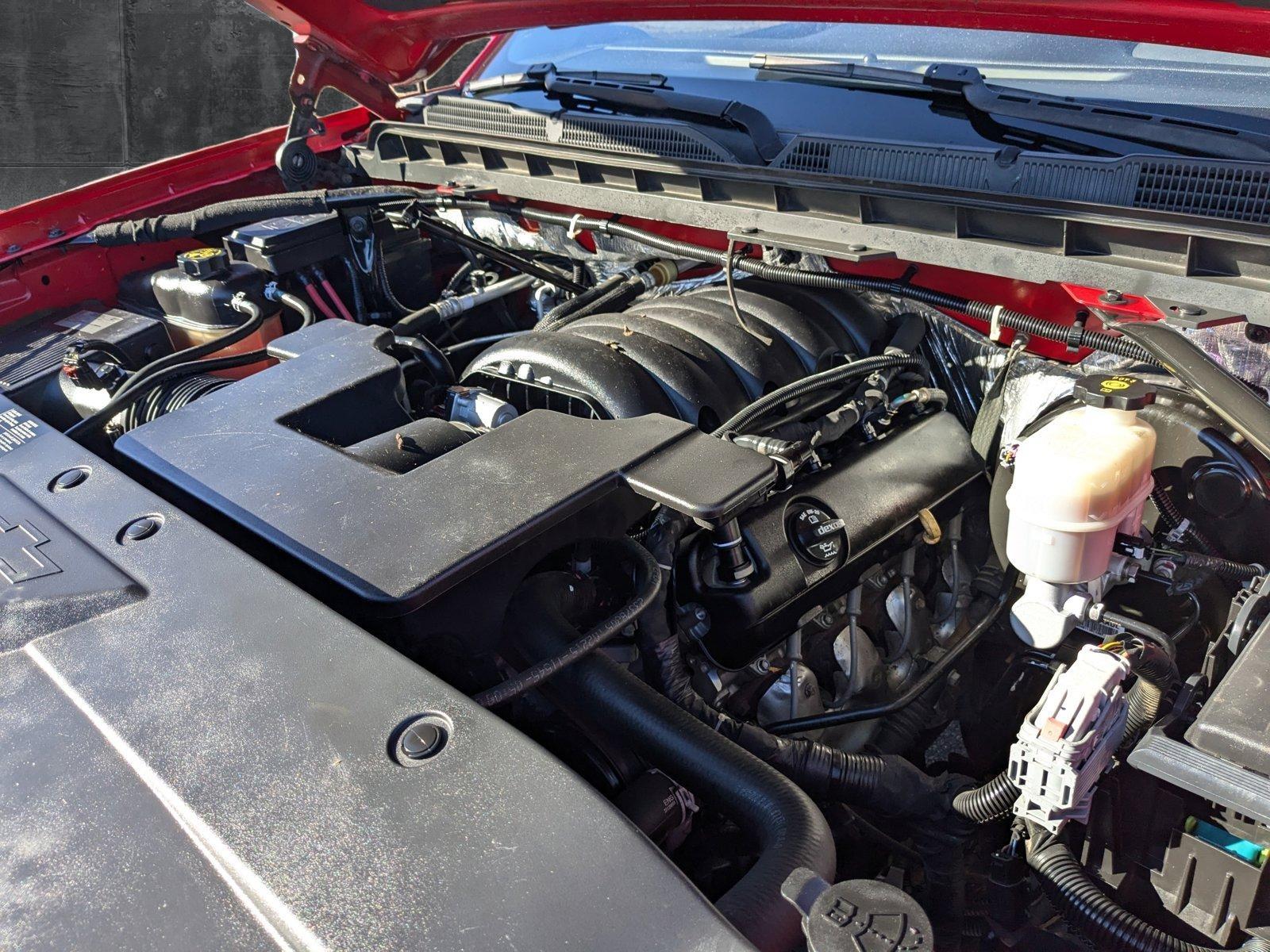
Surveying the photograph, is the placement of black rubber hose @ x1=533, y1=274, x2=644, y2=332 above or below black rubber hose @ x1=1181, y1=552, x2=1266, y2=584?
above

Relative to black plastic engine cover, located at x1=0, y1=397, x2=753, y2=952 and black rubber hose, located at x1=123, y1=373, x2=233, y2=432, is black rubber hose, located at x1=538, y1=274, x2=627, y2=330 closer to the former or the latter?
black rubber hose, located at x1=123, y1=373, x2=233, y2=432

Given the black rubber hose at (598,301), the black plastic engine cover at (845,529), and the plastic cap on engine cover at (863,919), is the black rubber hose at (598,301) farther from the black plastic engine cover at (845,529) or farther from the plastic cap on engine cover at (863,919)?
the plastic cap on engine cover at (863,919)

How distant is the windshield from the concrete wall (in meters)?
5.39

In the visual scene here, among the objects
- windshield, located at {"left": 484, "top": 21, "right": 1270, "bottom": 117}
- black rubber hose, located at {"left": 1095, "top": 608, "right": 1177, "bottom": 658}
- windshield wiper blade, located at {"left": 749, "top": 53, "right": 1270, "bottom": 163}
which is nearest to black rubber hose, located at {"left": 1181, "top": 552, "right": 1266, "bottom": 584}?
black rubber hose, located at {"left": 1095, "top": 608, "right": 1177, "bottom": 658}

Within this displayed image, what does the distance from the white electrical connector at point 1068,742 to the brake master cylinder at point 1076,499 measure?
15 centimetres

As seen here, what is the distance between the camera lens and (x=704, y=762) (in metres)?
1.00

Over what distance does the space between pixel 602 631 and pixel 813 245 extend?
0.89 metres

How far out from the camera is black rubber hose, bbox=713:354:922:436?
4.75ft

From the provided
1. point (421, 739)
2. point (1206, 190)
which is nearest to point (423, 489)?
point (421, 739)

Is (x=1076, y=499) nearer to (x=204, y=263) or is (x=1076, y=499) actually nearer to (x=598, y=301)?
(x=598, y=301)

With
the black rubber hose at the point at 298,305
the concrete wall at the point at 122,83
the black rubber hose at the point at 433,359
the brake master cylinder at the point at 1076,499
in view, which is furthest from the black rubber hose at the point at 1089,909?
the concrete wall at the point at 122,83

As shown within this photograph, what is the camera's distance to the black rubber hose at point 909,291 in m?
1.46

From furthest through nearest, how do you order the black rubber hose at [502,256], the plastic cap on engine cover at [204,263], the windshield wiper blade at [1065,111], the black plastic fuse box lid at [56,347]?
the black rubber hose at [502,256], the plastic cap on engine cover at [204,263], the black plastic fuse box lid at [56,347], the windshield wiper blade at [1065,111]

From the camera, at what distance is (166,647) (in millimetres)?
938
